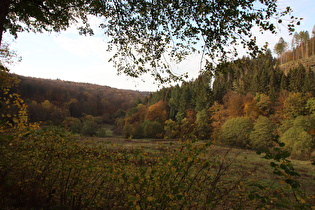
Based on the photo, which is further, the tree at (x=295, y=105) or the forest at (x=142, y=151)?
the tree at (x=295, y=105)

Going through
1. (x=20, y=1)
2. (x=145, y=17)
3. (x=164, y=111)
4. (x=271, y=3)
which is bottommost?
(x=164, y=111)

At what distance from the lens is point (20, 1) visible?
19.3 ft

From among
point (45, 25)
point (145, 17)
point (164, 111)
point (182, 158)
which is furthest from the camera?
point (164, 111)

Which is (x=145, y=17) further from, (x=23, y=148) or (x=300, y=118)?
(x=300, y=118)

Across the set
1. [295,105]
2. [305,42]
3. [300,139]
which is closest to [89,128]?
[300,139]

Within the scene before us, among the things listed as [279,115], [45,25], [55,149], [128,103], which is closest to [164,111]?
[279,115]

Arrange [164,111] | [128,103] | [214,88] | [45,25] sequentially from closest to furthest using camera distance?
[45,25] < [214,88] < [164,111] < [128,103]

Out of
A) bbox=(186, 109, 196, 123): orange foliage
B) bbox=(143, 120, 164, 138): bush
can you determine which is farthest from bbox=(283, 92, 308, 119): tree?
bbox=(143, 120, 164, 138): bush

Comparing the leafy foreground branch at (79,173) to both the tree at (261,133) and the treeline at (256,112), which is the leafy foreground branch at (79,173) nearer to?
the treeline at (256,112)

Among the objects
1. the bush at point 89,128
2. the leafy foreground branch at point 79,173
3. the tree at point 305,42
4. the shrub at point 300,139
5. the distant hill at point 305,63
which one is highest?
the tree at point 305,42

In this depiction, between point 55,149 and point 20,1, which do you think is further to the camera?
point 20,1

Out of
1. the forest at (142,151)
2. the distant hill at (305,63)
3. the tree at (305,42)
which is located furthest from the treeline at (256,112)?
the tree at (305,42)

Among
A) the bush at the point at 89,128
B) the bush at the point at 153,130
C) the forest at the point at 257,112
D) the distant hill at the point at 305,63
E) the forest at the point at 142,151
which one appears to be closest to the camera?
the forest at the point at 142,151

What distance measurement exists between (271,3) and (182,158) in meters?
3.74
